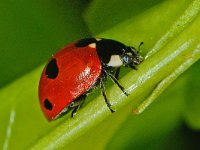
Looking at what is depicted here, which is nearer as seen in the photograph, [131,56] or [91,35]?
[131,56]

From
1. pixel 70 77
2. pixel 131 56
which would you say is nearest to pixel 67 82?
pixel 70 77

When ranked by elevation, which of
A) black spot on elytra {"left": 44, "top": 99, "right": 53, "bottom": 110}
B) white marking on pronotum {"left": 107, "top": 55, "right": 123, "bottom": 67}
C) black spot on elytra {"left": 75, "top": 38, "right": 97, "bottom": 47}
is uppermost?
black spot on elytra {"left": 75, "top": 38, "right": 97, "bottom": 47}

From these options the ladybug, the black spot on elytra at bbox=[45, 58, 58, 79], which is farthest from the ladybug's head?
the black spot on elytra at bbox=[45, 58, 58, 79]

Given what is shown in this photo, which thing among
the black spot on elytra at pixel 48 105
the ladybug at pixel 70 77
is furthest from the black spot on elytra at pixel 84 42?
the black spot on elytra at pixel 48 105

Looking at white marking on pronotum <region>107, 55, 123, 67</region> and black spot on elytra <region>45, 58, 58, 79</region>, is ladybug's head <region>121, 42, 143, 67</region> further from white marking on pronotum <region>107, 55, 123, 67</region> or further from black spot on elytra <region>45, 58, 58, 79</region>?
black spot on elytra <region>45, 58, 58, 79</region>

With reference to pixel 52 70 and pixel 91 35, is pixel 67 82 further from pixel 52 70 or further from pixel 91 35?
pixel 91 35

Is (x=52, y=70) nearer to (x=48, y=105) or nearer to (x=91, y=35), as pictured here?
(x=48, y=105)
